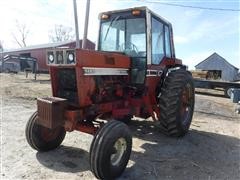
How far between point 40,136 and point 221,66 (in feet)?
139

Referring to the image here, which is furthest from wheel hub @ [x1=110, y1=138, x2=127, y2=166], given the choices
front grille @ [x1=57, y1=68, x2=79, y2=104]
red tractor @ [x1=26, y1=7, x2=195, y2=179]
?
front grille @ [x1=57, y1=68, x2=79, y2=104]

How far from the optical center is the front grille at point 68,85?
4613 millimetres

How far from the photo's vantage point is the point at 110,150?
4062 mm

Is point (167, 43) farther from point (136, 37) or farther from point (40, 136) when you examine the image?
point (40, 136)

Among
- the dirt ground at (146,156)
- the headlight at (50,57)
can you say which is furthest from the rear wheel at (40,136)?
the headlight at (50,57)

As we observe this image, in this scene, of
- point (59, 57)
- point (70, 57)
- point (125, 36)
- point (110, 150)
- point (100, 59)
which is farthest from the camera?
point (125, 36)

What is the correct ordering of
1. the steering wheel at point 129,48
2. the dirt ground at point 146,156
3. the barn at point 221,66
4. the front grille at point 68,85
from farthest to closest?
the barn at point 221,66 < the steering wheel at point 129,48 < the front grille at point 68,85 < the dirt ground at point 146,156

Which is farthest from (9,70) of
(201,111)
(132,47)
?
(132,47)

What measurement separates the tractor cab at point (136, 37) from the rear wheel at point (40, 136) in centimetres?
179

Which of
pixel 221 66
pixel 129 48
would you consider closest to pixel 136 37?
pixel 129 48

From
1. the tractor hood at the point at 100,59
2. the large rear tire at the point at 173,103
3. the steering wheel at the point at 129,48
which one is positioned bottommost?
the large rear tire at the point at 173,103

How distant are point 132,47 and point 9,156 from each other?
3.03 m

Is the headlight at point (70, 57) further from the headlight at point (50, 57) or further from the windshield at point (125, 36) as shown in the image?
the windshield at point (125, 36)

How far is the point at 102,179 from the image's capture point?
4.02 m
